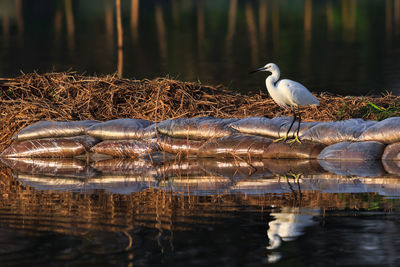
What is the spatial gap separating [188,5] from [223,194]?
69137 millimetres

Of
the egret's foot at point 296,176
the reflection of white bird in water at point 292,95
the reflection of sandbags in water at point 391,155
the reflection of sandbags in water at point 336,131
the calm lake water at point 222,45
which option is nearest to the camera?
the egret's foot at point 296,176

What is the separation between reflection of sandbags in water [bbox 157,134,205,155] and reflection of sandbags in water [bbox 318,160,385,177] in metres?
Answer: 1.77

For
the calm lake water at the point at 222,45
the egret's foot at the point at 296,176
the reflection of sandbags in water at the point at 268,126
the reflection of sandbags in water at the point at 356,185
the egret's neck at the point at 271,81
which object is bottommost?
the reflection of sandbags in water at the point at 356,185

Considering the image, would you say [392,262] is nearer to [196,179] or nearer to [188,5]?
[196,179]

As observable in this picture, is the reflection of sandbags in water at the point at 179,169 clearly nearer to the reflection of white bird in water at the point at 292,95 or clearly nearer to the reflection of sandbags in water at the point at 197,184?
the reflection of sandbags in water at the point at 197,184

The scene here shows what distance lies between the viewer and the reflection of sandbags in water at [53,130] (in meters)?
11.9

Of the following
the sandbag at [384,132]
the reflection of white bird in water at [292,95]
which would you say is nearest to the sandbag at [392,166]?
the sandbag at [384,132]

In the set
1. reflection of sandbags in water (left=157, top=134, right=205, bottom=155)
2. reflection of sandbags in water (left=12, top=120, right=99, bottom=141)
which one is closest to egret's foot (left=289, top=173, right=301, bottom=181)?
reflection of sandbags in water (left=157, top=134, right=205, bottom=155)

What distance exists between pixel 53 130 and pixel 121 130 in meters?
0.97

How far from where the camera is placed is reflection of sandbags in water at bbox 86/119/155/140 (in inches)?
461

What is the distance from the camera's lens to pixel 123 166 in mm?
10891

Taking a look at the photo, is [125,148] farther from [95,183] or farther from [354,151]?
[354,151]

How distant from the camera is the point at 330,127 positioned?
427 inches

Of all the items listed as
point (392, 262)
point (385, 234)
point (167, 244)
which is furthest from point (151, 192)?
point (392, 262)
